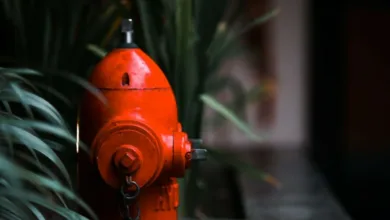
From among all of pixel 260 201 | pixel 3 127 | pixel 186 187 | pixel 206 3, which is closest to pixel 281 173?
pixel 260 201

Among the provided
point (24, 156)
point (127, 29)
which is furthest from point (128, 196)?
point (127, 29)

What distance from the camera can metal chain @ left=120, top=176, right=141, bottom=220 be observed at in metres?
0.96

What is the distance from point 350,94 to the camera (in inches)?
137

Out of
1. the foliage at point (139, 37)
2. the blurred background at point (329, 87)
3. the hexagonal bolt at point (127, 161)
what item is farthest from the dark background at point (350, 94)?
the hexagonal bolt at point (127, 161)

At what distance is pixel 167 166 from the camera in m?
0.99

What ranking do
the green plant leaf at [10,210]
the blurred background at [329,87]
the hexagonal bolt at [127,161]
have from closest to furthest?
the green plant leaf at [10,210] → the hexagonal bolt at [127,161] → the blurred background at [329,87]

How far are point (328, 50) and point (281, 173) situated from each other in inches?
51.6

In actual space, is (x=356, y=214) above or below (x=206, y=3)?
below

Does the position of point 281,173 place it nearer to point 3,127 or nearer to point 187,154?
point 187,154

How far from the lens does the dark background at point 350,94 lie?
11.3ft

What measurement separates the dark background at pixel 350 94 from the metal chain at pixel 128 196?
2569 millimetres

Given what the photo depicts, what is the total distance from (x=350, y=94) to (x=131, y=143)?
106 inches

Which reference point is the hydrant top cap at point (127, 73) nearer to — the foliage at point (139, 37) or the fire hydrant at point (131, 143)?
the fire hydrant at point (131, 143)

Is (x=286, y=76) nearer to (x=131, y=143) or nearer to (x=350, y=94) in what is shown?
(x=350, y=94)
